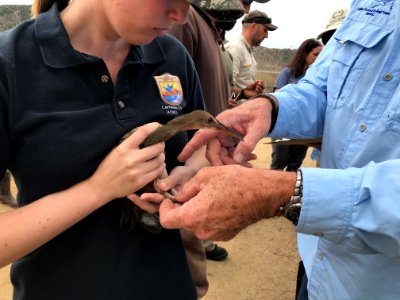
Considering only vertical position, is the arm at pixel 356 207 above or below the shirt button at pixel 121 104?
below

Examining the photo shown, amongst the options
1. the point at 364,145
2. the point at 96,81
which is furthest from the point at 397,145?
the point at 96,81

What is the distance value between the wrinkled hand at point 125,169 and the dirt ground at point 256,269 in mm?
2343

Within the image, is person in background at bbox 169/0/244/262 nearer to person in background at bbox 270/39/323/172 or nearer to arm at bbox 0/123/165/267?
arm at bbox 0/123/165/267

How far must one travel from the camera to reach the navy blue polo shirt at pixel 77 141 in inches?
44.6

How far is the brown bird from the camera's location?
4.05 feet

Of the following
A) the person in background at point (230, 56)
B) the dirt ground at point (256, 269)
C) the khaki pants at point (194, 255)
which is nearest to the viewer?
the khaki pants at point (194, 255)

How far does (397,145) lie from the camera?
1284mm

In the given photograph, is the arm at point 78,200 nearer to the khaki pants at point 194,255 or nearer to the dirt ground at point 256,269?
the khaki pants at point 194,255

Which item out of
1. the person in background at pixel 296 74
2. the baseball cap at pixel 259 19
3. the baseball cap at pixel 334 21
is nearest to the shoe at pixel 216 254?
the person in background at pixel 296 74

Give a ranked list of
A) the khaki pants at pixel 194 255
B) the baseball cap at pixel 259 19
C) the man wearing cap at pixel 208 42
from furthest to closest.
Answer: the baseball cap at pixel 259 19, the man wearing cap at pixel 208 42, the khaki pants at pixel 194 255

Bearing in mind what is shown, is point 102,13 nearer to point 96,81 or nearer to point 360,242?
point 96,81

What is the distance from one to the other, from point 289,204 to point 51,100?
850mm

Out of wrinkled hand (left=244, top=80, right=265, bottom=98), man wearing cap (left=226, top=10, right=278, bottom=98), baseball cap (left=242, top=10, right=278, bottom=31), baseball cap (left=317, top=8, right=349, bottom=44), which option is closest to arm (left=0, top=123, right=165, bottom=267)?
baseball cap (left=317, top=8, right=349, bottom=44)

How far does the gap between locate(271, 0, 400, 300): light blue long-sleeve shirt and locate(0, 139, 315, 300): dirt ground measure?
67.2 inches
